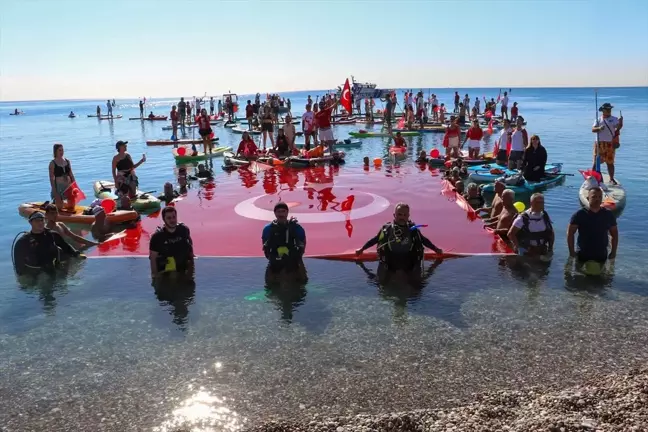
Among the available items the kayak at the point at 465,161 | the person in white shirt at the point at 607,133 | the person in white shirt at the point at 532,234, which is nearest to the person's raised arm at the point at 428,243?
the person in white shirt at the point at 532,234

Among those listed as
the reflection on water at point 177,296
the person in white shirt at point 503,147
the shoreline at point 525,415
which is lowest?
the shoreline at point 525,415

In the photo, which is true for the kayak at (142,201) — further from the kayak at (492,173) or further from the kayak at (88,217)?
the kayak at (492,173)

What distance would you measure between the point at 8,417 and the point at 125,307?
107 inches

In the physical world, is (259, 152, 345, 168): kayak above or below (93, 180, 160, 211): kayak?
above

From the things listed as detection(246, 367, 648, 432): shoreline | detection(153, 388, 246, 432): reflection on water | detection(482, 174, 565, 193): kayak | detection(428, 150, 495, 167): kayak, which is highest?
detection(428, 150, 495, 167): kayak

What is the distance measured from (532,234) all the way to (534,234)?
0.03m

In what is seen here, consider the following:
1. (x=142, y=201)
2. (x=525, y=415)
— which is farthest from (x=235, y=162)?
(x=525, y=415)

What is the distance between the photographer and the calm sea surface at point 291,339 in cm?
566

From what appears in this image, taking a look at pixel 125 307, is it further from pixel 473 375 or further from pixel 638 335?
pixel 638 335

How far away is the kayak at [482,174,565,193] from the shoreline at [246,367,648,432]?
35.8ft

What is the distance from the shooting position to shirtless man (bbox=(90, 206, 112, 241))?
12508 millimetres

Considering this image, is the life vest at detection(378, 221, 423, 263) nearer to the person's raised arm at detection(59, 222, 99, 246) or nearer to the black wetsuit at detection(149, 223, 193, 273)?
the black wetsuit at detection(149, 223, 193, 273)

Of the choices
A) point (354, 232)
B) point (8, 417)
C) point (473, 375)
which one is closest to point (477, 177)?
point (354, 232)

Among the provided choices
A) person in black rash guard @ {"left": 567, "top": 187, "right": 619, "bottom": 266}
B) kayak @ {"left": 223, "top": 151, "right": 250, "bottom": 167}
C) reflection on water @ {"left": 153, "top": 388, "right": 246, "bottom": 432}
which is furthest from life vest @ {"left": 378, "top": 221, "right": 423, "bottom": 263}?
kayak @ {"left": 223, "top": 151, "right": 250, "bottom": 167}
